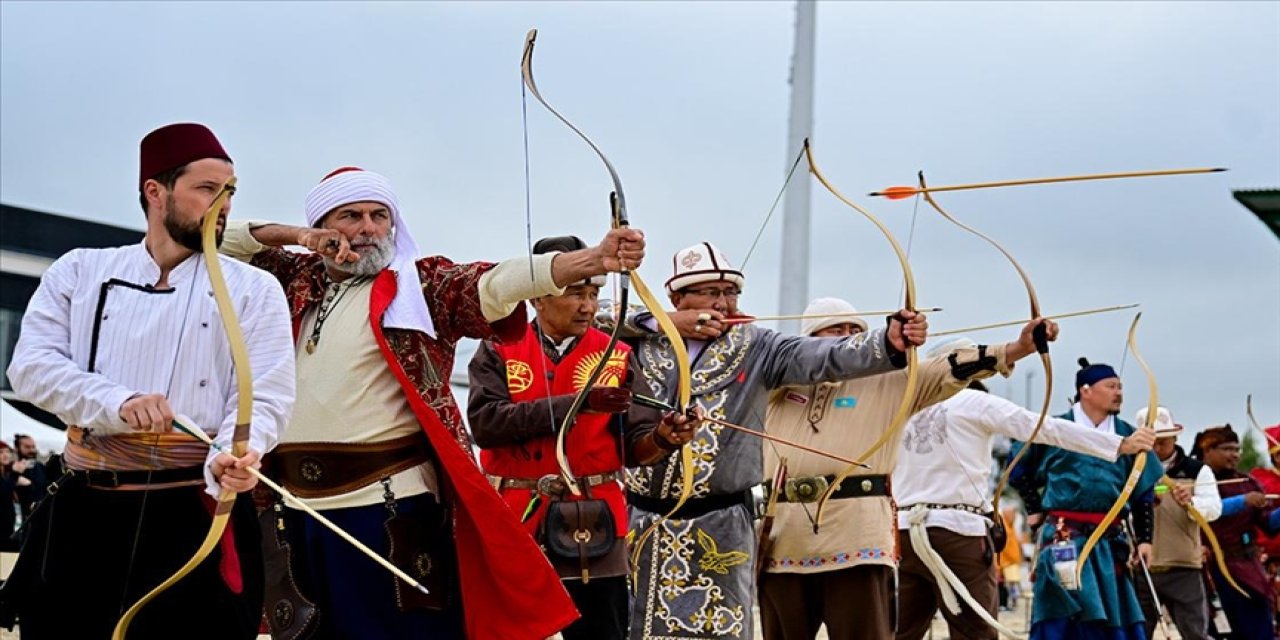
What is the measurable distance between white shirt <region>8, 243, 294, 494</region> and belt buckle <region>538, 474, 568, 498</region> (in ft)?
5.33

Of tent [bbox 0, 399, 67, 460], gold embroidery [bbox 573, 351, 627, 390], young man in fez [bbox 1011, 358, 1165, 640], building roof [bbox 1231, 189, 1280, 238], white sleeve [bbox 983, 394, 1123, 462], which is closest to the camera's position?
building roof [bbox 1231, 189, 1280, 238]

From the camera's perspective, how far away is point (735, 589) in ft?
18.3

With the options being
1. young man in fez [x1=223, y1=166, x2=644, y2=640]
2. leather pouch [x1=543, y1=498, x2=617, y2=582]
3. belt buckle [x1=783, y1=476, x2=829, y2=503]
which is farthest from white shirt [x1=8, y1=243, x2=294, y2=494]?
belt buckle [x1=783, y1=476, x2=829, y2=503]

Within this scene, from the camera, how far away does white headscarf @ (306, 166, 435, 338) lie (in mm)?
4348

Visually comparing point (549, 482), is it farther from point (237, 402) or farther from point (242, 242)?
point (237, 402)

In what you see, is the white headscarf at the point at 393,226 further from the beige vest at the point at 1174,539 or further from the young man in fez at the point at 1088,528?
the beige vest at the point at 1174,539

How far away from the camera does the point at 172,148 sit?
3.89 m

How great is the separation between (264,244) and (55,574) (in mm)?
1325

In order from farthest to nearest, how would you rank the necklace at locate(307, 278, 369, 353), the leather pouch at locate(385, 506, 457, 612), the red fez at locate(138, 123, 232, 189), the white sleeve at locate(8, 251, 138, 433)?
the necklace at locate(307, 278, 369, 353)
the leather pouch at locate(385, 506, 457, 612)
the red fez at locate(138, 123, 232, 189)
the white sleeve at locate(8, 251, 138, 433)

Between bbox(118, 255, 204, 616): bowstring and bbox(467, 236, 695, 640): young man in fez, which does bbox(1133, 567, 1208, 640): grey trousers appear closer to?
bbox(467, 236, 695, 640): young man in fez

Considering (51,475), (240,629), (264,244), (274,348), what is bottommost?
(240,629)

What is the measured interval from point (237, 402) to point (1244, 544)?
924 centimetres

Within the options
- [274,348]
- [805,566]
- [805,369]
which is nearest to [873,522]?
[805,566]

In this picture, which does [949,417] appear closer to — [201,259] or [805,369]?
[805,369]
